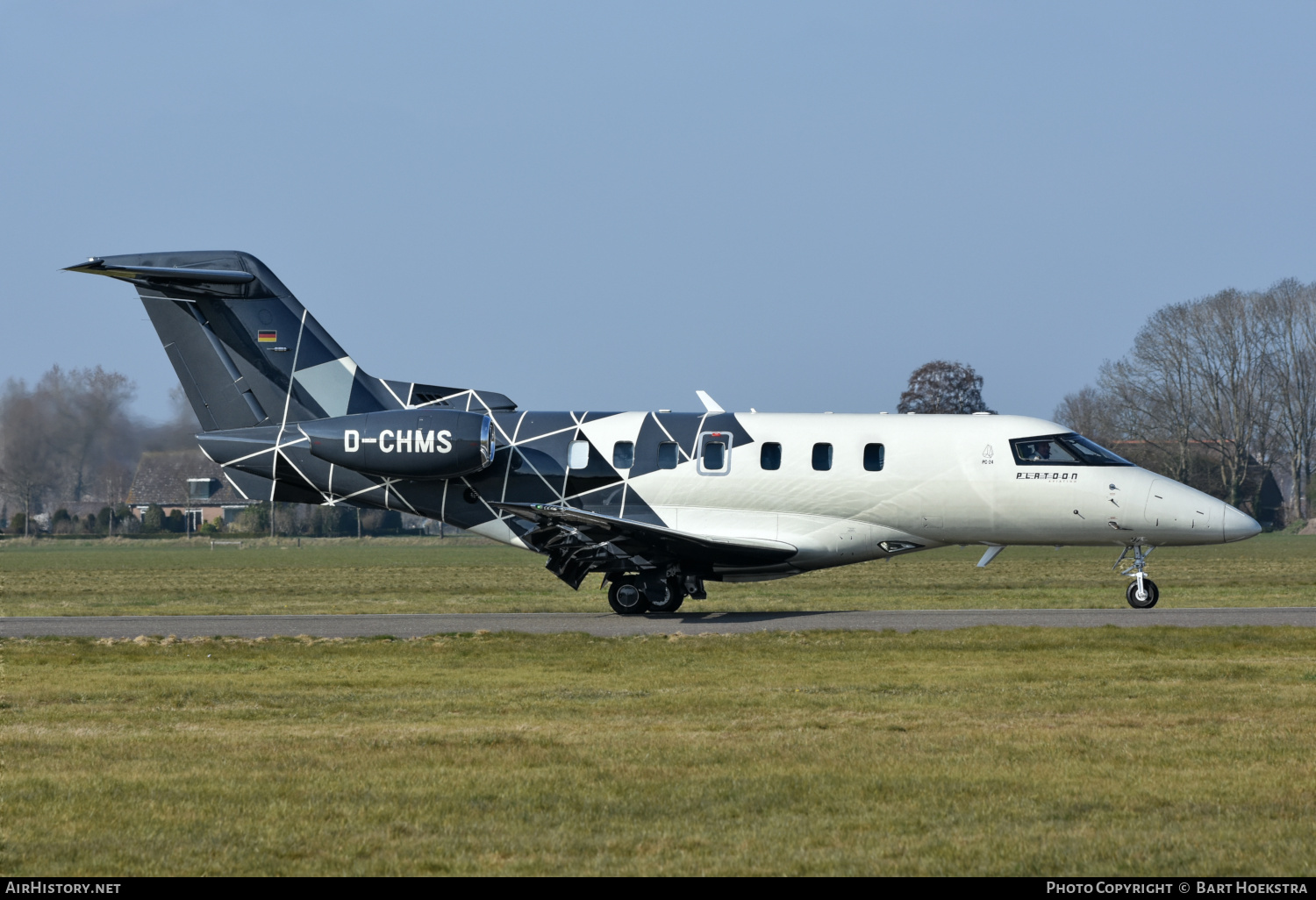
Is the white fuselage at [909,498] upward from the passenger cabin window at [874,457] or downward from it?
downward

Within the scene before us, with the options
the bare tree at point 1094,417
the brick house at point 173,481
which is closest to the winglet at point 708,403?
the brick house at point 173,481

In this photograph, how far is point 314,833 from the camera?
7137mm

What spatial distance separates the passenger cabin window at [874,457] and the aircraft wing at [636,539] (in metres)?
1.95

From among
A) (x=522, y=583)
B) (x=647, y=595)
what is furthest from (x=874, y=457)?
(x=522, y=583)

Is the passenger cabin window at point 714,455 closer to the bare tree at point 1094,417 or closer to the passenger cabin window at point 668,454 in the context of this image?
the passenger cabin window at point 668,454

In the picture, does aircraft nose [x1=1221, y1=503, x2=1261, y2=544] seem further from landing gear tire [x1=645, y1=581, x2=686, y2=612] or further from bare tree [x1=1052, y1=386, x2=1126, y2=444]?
bare tree [x1=1052, y1=386, x2=1126, y2=444]

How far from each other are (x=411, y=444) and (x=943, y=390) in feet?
244

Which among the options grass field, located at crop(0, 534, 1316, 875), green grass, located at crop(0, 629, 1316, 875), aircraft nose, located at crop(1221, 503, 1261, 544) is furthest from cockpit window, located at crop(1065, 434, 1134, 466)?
green grass, located at crop(0, 629, 1316, 875)

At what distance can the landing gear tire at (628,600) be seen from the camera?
22.6 metres

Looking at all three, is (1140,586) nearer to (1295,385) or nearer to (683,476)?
(683,476)

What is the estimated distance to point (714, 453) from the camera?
22531mm

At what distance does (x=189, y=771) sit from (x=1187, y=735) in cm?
759

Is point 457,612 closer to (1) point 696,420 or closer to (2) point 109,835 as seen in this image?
(1) point 696,420

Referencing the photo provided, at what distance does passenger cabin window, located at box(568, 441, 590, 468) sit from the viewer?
22.8m
